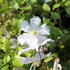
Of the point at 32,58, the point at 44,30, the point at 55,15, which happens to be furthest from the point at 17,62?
the point at 55,15

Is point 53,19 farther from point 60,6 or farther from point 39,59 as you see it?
point 39,59

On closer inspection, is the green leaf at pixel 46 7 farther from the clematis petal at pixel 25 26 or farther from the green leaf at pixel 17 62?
the green leaf at pixel 17 62

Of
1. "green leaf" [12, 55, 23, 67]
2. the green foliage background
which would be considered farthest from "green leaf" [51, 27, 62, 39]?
"green leaf" [12, 55, 23, 67]

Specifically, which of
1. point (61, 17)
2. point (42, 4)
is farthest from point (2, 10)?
point (61, 17)

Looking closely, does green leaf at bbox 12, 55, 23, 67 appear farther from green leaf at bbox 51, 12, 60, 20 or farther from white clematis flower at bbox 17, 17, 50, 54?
green leaf at bbox 51, 12, 60, 20

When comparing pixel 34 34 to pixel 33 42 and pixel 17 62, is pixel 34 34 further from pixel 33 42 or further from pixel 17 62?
pixel 17 62

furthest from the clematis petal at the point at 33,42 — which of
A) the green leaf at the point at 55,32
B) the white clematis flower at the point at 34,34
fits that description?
the green leaf at the point at 55,32
